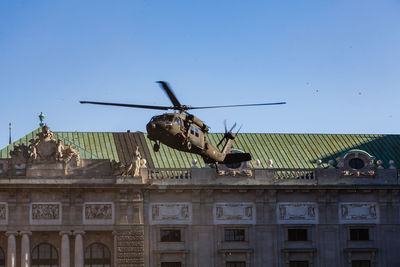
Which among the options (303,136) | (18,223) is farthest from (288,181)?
(18,223)

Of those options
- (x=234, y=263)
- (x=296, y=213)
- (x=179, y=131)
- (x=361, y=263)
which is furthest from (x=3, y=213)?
(x=179, y=131)

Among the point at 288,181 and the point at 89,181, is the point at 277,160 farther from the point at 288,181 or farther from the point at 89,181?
the point at 89,181

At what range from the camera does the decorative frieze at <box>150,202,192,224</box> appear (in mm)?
87688

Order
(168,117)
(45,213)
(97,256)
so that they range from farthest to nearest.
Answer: (97,256), (45,213), (168,117)

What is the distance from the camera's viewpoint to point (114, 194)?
286ft

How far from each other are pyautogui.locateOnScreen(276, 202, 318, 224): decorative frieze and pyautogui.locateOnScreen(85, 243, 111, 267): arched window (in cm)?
1511

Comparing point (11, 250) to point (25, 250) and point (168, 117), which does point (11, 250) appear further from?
point (168, 117)

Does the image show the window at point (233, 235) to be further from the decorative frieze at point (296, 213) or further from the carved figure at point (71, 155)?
the carved figure at point (71, 155)

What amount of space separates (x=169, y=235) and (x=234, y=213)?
5937mm

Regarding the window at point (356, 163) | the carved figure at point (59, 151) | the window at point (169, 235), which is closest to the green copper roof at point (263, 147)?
the window at point (356, 163)

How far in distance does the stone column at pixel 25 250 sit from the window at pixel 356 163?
2902 cm

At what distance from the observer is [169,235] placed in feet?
288

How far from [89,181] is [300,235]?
18811 millimetres

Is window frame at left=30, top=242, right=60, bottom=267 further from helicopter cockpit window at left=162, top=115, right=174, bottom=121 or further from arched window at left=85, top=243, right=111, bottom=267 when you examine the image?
helicopter cockpit window at left=162, top=115, right=174, bottom=121
